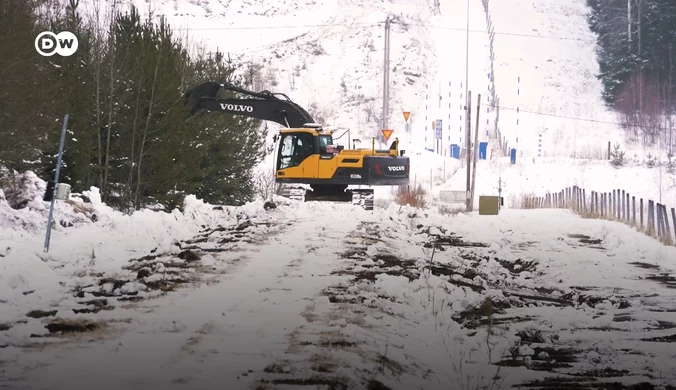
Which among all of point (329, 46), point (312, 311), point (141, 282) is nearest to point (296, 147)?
point (141, 282)

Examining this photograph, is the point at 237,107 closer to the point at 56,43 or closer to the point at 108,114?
the point at 108,114

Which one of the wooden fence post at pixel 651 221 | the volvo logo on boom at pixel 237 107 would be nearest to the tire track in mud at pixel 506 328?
the wooden fence post at pixel 651 221

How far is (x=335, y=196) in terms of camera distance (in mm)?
32531

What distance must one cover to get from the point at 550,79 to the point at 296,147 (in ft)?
194

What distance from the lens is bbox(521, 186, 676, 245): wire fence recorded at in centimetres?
2328

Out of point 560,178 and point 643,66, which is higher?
point 643,66

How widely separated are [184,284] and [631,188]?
4509cm

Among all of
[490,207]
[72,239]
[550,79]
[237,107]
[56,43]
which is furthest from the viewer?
[550,79]

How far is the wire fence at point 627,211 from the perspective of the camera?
76.4 ft

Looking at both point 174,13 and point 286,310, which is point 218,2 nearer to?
point 174,13

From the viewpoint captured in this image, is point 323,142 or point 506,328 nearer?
point 506,328

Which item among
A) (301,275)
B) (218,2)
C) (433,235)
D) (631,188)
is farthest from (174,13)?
(301,275)

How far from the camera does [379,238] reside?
713 inches

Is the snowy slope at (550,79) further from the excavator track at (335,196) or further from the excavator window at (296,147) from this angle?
the excavator window at (296,147)
